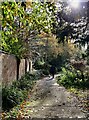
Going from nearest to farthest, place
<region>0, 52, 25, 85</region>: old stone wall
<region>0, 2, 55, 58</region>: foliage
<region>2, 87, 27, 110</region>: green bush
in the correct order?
<region>0, 2, 55, 58</region>: foliage
<region>2, 87, 27, 110</region>: green bush
<region>0, 52, 25, 85</region>: old stone wall

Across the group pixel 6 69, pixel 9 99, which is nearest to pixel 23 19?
pixel 9 99

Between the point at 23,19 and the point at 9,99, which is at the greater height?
the point at 23,19

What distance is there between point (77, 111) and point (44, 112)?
1.29 metres

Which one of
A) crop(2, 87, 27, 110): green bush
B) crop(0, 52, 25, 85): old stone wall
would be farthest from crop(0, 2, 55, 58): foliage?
crop(2, 87, 27, 110): green bush

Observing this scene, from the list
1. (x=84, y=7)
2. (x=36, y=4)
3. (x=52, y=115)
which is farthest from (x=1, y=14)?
(x=84, y=7)

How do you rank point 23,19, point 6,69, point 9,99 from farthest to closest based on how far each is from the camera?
point 6,69, point 9,99, point 23,19

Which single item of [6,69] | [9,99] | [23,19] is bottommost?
[9,99]

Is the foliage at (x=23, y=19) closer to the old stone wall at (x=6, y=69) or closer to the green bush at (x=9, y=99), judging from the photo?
the old stone wall at (x=6, y=69)

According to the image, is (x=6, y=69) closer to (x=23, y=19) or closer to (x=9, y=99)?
(x=9, y=99)

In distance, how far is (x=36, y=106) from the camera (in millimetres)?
10375

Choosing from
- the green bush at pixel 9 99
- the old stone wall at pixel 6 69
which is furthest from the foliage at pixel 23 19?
the green bush at pixel 9 99

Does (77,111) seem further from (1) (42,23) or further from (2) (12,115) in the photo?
(1) (42,23)

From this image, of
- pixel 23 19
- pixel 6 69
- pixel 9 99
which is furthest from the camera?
pixel 6 69

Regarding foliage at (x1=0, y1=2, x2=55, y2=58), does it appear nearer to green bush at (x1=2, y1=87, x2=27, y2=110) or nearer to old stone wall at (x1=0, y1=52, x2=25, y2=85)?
old stone wall at (x1=0, y1=52, x2=25, y2=85)
